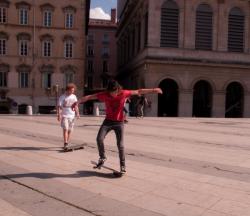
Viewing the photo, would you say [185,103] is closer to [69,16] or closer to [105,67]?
[69,16]

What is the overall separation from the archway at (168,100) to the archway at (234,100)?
6074 millimetres

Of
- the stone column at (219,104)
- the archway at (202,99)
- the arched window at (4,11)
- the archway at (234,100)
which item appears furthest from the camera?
the arched window at (4,11)

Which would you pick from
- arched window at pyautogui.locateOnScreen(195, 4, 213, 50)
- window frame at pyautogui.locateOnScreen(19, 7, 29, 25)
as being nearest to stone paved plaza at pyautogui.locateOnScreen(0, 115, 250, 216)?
arched window at pyautogui.locateOnScreen(195, 4, 213, 50)

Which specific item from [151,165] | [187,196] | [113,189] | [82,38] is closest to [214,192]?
[187,196]

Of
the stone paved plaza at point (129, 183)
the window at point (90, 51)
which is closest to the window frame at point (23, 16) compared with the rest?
the window at point (90, 51)

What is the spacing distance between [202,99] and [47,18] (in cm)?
2050

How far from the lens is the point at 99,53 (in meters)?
90.0

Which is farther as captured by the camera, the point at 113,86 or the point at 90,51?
the point at 90,51

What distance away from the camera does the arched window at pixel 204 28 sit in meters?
46.4

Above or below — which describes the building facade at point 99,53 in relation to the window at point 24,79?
above

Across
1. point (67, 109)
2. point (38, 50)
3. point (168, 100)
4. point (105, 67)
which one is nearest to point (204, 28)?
point (168, 100)

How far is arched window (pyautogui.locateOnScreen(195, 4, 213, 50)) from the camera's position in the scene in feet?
152

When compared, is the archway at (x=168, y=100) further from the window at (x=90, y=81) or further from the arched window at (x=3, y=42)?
the window at (x=90, y=81)

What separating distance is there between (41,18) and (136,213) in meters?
49.1
